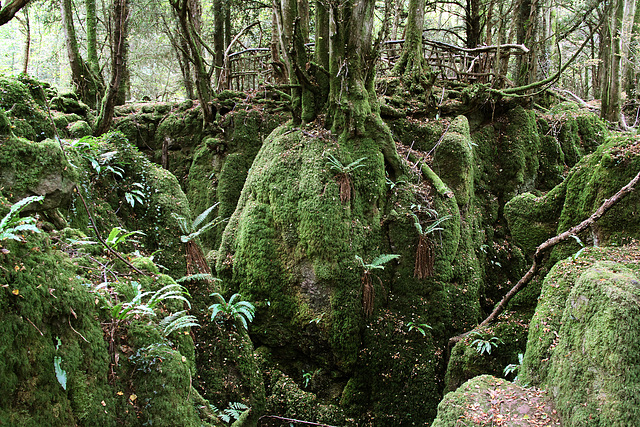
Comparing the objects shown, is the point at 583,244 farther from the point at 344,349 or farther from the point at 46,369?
the point at 46,369

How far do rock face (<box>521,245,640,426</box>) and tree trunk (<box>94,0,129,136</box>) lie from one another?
20.9 feet

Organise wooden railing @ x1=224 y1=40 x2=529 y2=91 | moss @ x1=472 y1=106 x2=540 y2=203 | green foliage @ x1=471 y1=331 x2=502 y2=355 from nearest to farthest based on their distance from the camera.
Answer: green foliage @ x1=471 y1=331 x2=502 y2=355 < moss @ x1=472 y1=106 x2=540 y2=203 < wooden railing @ x1=224 y1=40 x2=529 y2=91

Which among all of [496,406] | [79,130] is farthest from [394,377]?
[79,130]

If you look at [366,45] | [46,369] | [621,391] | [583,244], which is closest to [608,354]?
[621,391]

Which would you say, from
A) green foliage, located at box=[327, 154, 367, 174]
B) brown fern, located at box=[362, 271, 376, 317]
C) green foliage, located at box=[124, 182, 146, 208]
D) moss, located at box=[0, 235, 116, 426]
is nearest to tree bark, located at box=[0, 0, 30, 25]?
moss, located at box=[0, 235, 116, 426]

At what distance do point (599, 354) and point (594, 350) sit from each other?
2.3 inches

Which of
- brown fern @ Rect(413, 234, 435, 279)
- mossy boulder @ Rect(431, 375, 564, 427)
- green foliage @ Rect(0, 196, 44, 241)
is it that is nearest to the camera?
green foliage @ Rect(0, 196, 44, 241)

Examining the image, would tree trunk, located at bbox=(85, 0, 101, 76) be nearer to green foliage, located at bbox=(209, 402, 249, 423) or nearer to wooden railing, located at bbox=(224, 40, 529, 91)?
wooden railing, located at bbox=(224, 40, 529, 91)

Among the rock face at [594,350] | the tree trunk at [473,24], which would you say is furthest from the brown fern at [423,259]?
the tree trunk at [473,24]

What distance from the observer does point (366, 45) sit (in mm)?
7527

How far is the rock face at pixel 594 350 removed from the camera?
2846 mm

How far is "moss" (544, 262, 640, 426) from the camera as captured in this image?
9.29 ft

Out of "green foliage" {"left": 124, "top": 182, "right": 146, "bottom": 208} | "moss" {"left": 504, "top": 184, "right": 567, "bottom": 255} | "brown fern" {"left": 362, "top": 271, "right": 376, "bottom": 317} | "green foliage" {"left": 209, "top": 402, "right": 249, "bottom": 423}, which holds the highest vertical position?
"green foliage" {"left": 124, "top": 182, "right": 146, "bottom": 208}

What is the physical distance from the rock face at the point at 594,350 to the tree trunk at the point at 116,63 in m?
6.38
